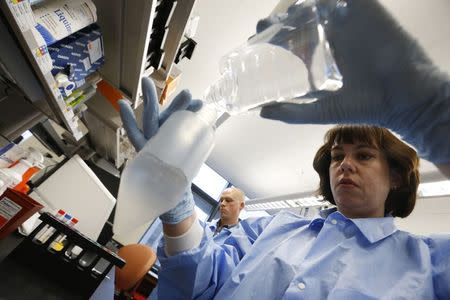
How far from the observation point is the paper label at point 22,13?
68 centimetres

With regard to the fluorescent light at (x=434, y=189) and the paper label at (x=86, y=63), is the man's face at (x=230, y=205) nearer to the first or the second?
the fluorescent light at (x=434, y=189)

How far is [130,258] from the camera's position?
2629 millimetres

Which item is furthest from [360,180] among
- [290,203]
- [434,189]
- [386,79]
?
[290,203]

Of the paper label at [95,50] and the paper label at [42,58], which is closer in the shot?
the paper label at [42,58]

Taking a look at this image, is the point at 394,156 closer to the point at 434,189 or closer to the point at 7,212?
the point at 434,189

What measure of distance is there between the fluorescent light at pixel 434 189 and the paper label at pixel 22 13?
287 cm

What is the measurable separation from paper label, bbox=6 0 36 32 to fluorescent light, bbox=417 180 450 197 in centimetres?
287

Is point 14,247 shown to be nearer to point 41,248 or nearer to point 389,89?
point 41,248

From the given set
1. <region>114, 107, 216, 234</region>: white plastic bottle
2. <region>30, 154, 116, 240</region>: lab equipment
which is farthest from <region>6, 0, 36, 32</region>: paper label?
<region>30, 154, 116, 240</region>: lab equipment

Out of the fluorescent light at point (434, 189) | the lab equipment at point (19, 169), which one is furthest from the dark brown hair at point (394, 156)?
the lab equipment at point (19, 169)

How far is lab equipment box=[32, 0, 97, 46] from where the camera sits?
904mm

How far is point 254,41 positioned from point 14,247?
5.01 feet

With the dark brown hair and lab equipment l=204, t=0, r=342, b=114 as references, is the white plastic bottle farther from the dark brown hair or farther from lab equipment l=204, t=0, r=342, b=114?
the dark brown hair

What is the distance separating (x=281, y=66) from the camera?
0.99 m
